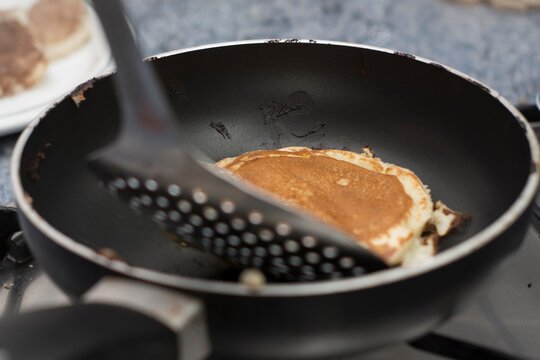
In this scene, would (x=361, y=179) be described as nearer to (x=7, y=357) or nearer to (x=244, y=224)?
(x=244, y=224)

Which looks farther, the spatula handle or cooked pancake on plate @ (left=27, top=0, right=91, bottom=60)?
cooked pancake on plate @ (left=27, top=0, right=91, bottom=60)

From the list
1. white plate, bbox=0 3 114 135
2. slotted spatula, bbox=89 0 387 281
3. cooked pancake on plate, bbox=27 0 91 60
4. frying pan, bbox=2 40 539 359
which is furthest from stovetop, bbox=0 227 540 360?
cooked pancake on plate, bbox=27 0 91 60

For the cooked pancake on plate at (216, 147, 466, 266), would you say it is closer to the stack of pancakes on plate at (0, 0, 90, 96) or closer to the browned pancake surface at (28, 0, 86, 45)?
the stack of pancakes on plate at (0, 0, 90, 96)

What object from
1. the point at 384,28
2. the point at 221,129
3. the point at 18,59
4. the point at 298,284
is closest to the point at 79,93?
the point at 221,129

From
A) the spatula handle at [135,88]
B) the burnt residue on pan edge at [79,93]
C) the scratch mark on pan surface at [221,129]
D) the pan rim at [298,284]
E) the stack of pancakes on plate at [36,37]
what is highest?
the spatula handle at [135,88]

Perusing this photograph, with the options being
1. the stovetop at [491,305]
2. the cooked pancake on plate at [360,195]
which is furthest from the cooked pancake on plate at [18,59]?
the cooked pancake on plate at [360,195]

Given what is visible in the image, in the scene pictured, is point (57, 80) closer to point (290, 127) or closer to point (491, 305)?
point (290, 127)

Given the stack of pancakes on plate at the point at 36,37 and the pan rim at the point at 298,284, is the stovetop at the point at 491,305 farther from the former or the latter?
the stack of pancakes on plate at the point at 36,37
